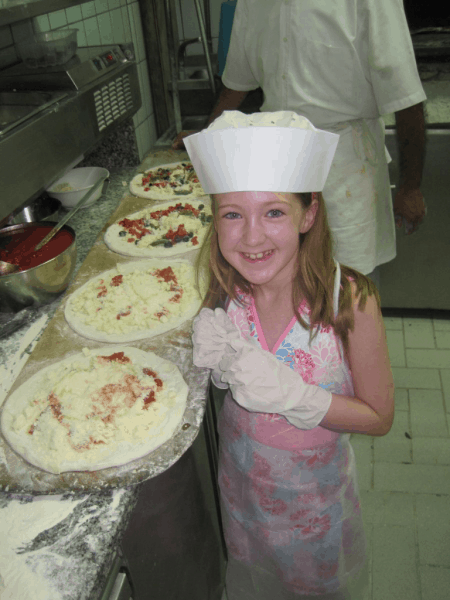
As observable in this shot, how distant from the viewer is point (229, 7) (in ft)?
9.02

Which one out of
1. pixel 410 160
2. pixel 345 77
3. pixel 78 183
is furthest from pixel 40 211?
pixel 410 160

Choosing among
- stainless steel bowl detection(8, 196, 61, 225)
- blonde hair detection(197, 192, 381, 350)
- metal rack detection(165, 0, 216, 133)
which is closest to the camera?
blonde hair detection(197, 192, 381, 350)

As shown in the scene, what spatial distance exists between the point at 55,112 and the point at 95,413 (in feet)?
3.81

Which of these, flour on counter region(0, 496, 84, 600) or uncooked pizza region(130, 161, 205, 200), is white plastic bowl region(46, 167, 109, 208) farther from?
flour on counter region(0, 496, 84, 600)

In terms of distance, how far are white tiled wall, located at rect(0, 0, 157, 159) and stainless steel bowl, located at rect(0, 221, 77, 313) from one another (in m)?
0.87

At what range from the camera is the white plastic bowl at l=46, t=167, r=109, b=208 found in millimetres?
2463

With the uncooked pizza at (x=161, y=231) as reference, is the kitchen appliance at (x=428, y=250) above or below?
below

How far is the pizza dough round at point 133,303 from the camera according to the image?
170cm

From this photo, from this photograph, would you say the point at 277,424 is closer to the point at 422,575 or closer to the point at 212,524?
the point at 212,524

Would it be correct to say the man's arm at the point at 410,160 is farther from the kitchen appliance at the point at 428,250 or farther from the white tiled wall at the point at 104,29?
the white tiled wall at the point at 104,29

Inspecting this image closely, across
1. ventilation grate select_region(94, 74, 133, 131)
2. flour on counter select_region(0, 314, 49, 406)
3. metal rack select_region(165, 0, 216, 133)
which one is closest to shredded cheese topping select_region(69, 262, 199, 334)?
flour on counter select_region(0, 314, 49, 406)

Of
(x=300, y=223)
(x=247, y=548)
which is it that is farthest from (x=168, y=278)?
(x=247, y=548)

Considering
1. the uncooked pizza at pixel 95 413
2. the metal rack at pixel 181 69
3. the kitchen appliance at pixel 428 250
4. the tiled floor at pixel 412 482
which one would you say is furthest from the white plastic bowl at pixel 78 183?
the tiled floor at pixel 412 482

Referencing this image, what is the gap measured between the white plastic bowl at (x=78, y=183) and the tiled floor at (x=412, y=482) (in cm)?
185
